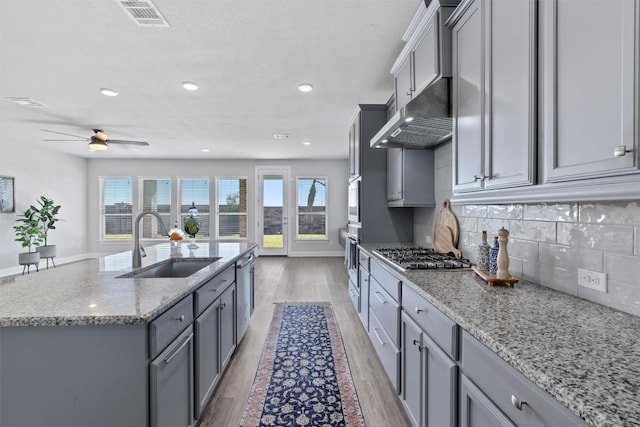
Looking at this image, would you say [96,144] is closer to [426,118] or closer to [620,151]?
[426,118]

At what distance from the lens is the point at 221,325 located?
211 cm

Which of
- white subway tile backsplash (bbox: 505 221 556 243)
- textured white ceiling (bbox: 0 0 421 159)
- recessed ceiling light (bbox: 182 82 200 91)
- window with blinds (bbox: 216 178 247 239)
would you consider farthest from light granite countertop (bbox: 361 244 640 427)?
window with blinds (bbox: 216 178 247 239)

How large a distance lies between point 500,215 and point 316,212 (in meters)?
6.43

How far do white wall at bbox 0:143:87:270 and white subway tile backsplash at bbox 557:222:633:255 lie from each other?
8423 millimetres

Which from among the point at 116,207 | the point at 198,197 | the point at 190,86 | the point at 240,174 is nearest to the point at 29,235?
the point at 116,207

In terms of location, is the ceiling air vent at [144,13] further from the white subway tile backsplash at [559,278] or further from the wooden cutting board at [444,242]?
the white subway tile backsplash at [559,278]

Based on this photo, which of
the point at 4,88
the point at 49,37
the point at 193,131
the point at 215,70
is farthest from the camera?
the point at 193,131

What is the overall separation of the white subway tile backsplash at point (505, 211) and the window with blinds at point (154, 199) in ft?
26.5

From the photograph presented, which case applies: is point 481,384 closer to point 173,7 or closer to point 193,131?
point 173,7

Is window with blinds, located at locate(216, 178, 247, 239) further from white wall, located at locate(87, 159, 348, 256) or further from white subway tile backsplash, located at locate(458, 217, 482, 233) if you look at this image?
white subway tile backsplash, located at locate(458, 217, 482, 233)

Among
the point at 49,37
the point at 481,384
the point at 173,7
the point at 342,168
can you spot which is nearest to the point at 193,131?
the point at 49,37

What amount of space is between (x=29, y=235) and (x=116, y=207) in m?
2.28

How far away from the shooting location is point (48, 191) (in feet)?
22.0

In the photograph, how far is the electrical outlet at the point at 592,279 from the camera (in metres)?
1.20
